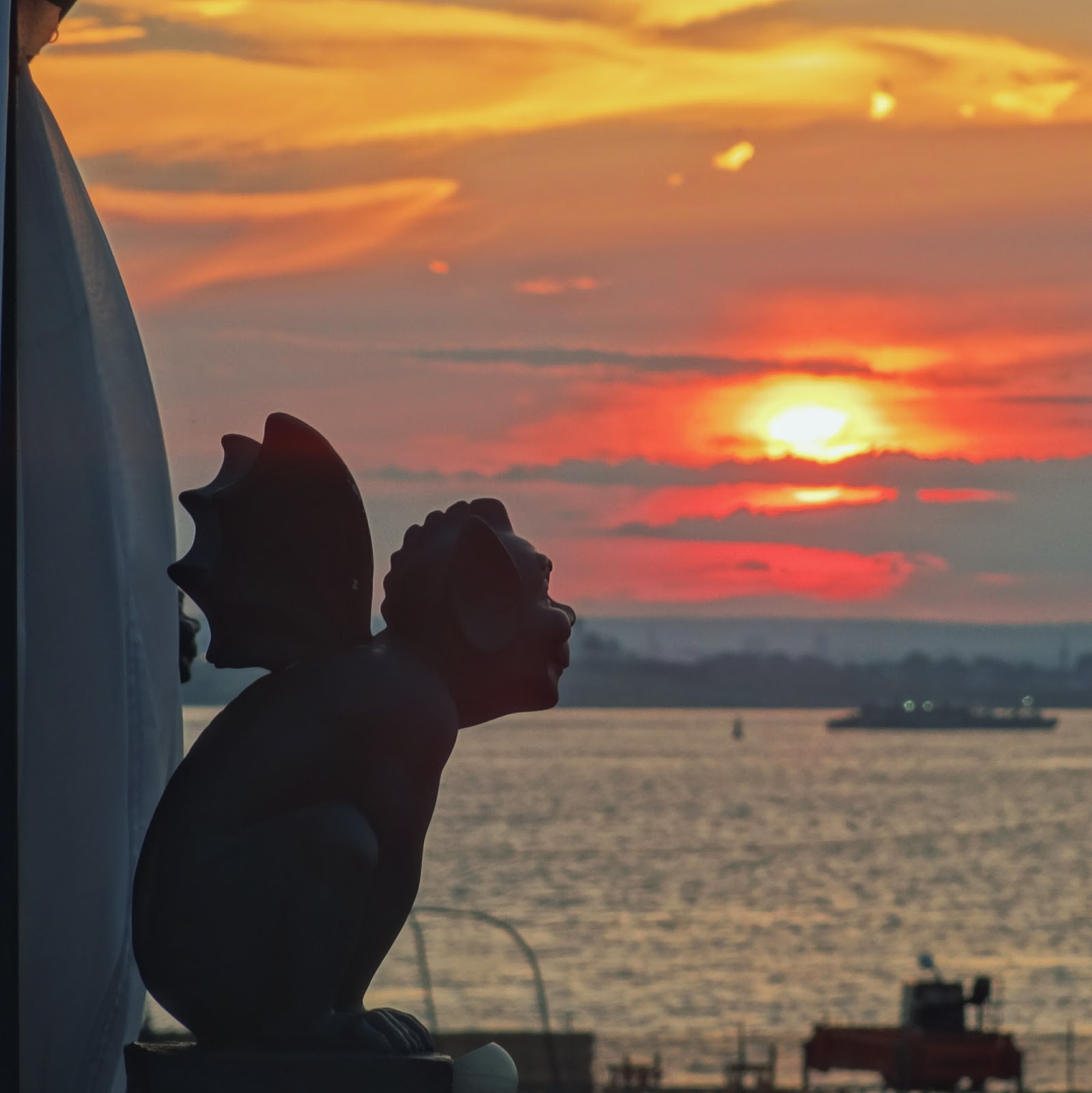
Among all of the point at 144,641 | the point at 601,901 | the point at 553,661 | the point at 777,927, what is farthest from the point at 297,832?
the point at 601,901

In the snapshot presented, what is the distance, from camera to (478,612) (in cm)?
596

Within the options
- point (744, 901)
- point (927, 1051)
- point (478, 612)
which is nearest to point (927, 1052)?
point (927, 1051)

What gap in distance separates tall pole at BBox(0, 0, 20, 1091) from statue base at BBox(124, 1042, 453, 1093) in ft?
2.71

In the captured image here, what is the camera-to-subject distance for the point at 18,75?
6633 millimetres

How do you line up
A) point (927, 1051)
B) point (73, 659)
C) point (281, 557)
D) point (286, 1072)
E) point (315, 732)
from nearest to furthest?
point (286, 1072) < point (315, 732) < point (281, 557) < point (73, 659) < point (927, 1051)

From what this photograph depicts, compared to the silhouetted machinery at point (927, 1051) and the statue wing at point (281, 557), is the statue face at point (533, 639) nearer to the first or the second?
the statue wing at point (281, 557)

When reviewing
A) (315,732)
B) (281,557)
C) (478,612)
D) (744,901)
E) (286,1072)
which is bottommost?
(744,901)

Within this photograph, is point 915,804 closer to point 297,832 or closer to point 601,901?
point 601,901

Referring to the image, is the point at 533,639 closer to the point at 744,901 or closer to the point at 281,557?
the point at 281,557

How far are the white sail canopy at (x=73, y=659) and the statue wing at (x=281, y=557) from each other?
736 millimetres

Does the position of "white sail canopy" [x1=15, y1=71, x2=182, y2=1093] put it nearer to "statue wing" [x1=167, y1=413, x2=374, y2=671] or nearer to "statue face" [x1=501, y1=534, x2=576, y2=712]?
"statue wing" [x1=167, y1=413, x2=374, y2=671]

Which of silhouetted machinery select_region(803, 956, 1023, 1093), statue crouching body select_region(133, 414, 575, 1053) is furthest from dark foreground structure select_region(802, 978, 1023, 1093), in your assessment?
statue crouching body select_region(133, 414, 575, 1053)

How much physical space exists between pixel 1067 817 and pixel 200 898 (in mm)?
124779

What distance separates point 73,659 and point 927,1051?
22.6 m
